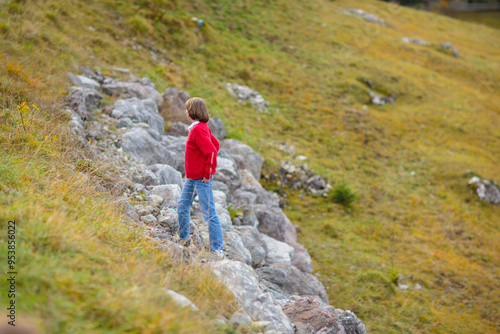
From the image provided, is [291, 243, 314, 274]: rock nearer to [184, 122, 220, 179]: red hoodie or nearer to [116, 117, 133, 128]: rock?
[184, 122, 220, 179]: red hoodie

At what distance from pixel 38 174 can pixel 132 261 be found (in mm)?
2177

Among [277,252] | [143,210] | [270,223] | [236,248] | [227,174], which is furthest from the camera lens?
[227,174]

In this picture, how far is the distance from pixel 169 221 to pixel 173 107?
616cm

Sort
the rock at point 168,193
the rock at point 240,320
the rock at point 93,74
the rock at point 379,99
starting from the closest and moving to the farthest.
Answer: the rock at point 240,320 < the rock at point 168,193 < the rock at point 93,74 < the rock at point 379,99

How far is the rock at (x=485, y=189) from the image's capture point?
14.3 m

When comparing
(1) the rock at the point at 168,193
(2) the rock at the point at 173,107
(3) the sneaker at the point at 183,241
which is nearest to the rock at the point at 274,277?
(3) the sneaker at the point at 183,241

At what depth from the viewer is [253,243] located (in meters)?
6.58

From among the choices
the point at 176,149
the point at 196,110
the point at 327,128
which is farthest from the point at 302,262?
the point at 327,128

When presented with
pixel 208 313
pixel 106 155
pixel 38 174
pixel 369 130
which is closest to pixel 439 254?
pixel 369 130

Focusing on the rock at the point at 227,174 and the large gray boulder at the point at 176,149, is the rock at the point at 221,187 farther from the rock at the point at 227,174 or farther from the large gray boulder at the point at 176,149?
the large gray boulder at the point at 176,149

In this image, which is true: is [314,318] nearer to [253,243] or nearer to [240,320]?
[240,320]

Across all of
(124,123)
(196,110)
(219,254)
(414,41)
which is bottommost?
(219,254)

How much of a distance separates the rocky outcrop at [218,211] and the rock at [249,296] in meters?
0.01

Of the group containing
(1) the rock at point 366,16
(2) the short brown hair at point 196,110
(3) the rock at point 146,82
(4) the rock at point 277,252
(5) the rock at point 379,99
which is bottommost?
(4) the rock at point 277,252
